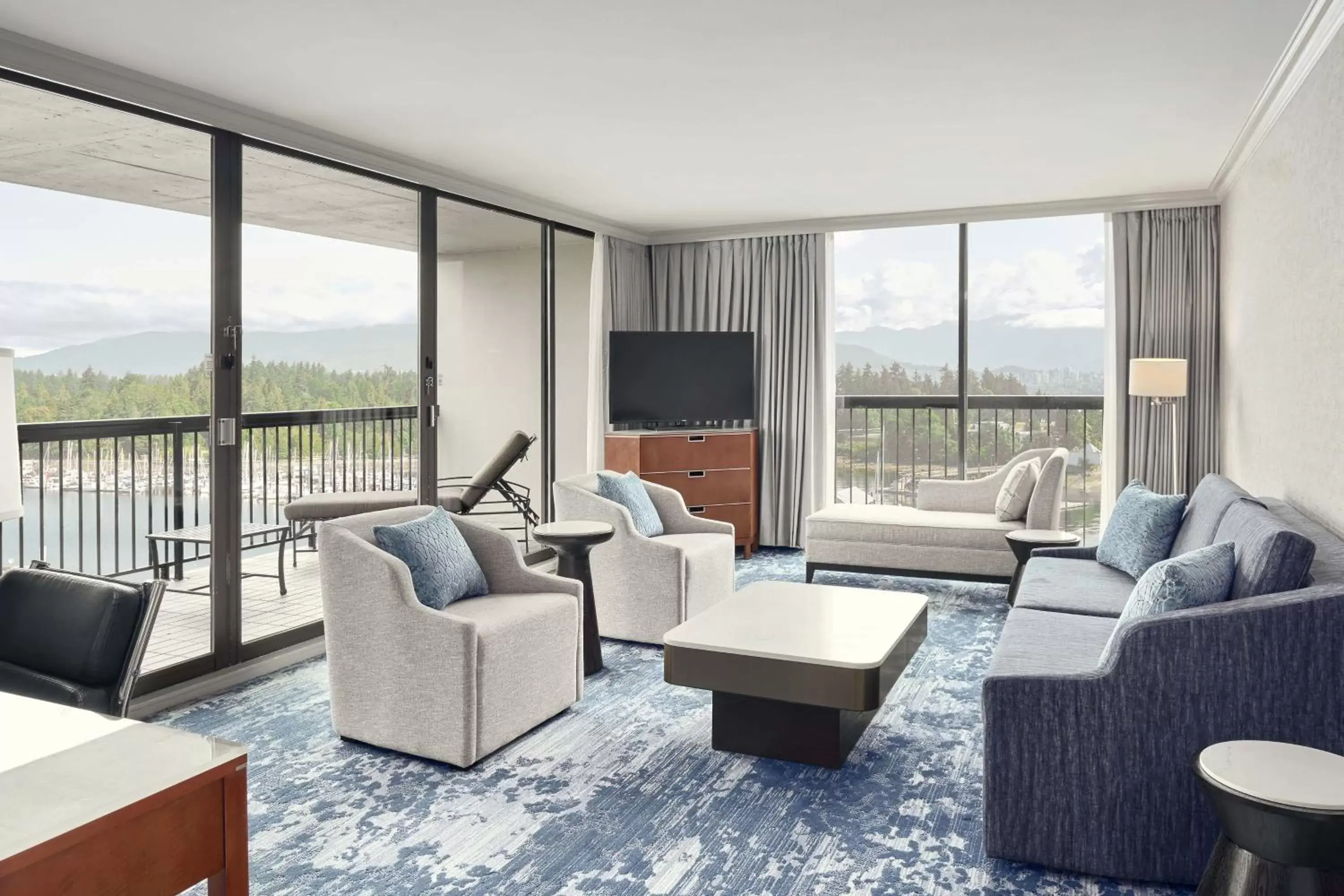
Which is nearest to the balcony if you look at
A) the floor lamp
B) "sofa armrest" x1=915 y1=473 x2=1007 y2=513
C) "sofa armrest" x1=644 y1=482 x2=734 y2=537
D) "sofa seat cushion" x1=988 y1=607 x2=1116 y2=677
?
"sofa armrest" x1=644 y1=482 x2=734 y2=537

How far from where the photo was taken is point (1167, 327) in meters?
5.96

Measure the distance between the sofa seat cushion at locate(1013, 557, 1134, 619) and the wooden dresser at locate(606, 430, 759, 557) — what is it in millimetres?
2744

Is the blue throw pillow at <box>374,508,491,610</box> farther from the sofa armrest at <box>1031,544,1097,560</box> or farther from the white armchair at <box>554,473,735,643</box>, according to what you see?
the sofa armrest at <box>1031,544,1097,560</box>

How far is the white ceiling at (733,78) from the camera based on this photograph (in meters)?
3.01

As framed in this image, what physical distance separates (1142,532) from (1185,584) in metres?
1.73

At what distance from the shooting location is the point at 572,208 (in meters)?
6.29

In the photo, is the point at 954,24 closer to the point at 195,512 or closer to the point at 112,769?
the point at 112,769

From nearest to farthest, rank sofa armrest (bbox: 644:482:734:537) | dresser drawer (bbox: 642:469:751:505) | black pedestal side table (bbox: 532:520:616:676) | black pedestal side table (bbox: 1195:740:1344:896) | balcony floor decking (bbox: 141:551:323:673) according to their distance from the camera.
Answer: black pedestal side table (bbox: 1195:740:1344:896) < balcony floor decking (bbox: 141:551:323:673) < black pedestal side table (bbox: 532:520:616:676) < sofa armrest (bbox: 644:482:734:537) < dresser drawer (bbox: 642:469:751:505)

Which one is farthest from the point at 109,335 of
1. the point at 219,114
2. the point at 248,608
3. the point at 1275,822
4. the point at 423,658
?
the point at 1275,822

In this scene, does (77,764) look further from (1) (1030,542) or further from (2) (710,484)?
(2) (710,484)

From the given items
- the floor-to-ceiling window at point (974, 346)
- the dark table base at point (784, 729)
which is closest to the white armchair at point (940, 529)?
the floor-to-ceiling window at point (974, 346)

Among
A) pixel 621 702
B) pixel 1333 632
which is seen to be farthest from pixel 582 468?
pixel 1333 632

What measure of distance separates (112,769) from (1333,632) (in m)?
2.44

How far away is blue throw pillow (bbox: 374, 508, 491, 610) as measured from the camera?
10.8 feet
